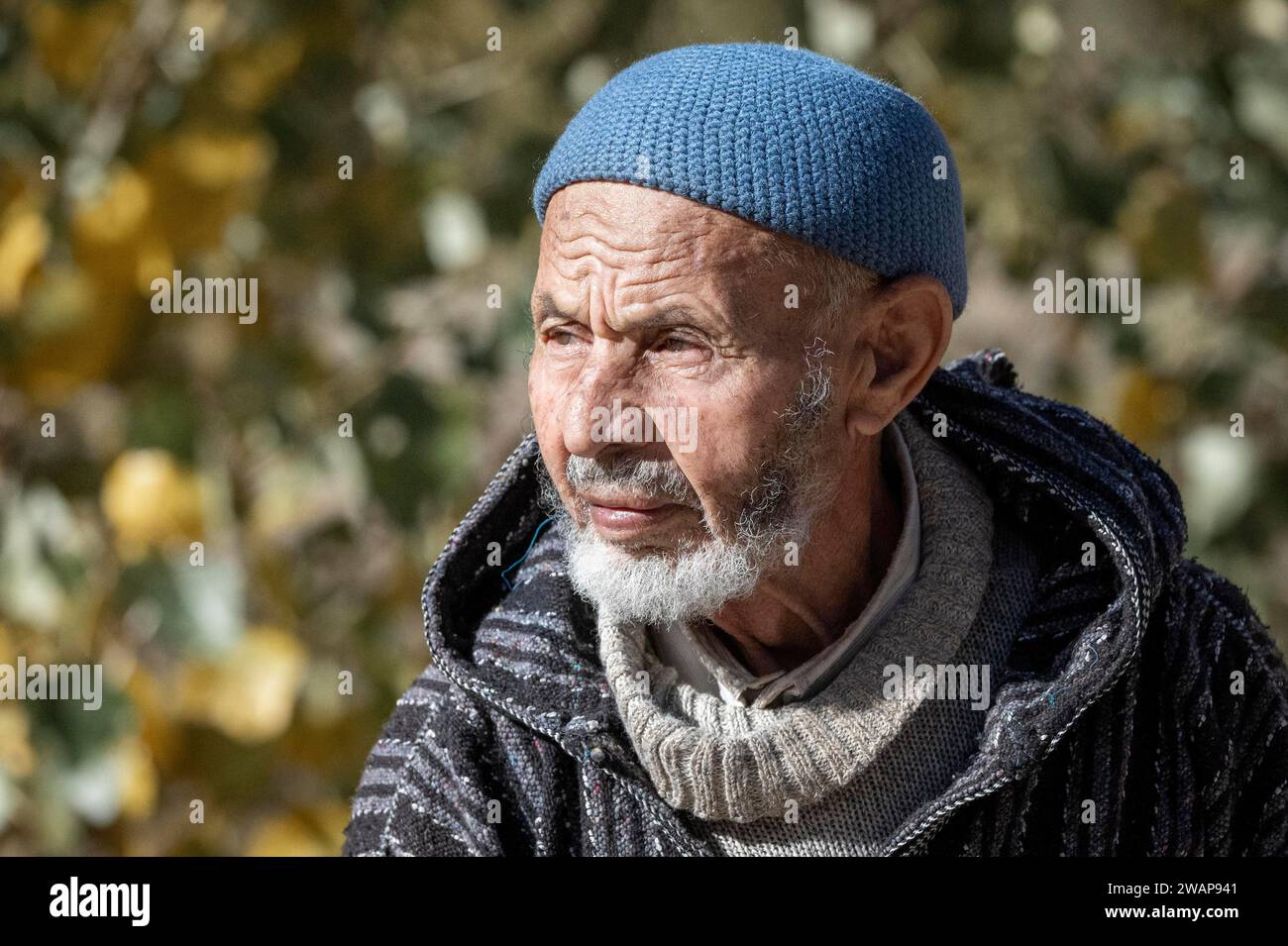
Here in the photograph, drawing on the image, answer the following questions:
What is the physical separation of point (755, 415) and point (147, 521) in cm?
132

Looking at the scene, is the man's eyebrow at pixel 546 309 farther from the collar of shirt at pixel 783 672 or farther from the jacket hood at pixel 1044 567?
the collar of shirt at pixel 783 672

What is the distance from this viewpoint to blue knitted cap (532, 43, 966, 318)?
1433 millimetres

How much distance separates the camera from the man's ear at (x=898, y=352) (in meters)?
1.56

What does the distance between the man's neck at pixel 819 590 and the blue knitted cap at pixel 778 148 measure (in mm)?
255

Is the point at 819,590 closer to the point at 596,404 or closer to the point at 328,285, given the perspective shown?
the point at 596,404

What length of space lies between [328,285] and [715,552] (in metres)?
1.39

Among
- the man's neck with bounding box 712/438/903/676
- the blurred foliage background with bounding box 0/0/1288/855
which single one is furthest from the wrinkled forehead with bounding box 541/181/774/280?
the blurred foliage background with bounding box 0/0/1288/855

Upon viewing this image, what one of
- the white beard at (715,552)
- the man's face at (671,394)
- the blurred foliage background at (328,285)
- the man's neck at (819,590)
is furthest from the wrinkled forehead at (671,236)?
the blurred foliage background at (328,285)

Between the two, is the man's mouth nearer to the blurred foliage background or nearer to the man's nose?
the man's nose

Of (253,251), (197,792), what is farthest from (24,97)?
(197,792)

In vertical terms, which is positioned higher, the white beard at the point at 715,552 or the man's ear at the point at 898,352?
the man's ear at the point at 898,352

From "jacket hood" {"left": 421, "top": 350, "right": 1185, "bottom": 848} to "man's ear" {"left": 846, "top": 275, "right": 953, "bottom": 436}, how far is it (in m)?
0.15

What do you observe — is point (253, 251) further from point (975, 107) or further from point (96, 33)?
point (975, 107)

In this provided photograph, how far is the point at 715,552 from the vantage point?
151 cm
